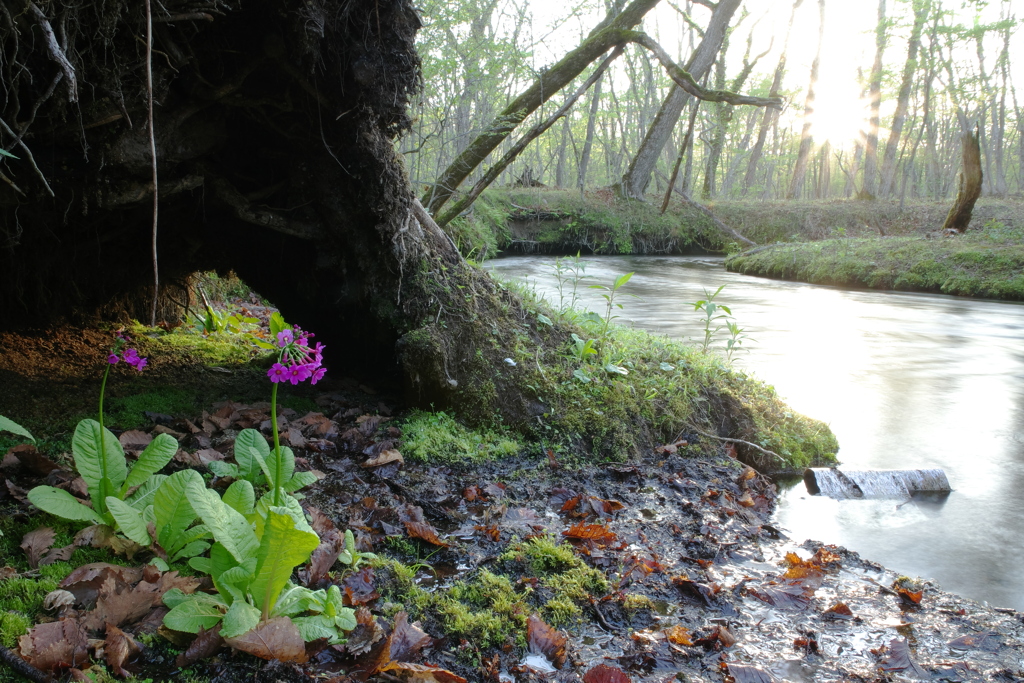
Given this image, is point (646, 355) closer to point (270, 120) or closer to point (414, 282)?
point (414, 282)

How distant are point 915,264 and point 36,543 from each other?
59.7ft

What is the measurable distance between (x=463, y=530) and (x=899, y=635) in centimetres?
209

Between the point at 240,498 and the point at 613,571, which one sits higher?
the point at 240,498

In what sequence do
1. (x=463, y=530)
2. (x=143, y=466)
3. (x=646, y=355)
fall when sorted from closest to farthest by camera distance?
1. (x=143, y=466)
2. (x=463, y=530)
3. (x=646, y=355)

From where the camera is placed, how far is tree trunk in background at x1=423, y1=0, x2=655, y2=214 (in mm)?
5660

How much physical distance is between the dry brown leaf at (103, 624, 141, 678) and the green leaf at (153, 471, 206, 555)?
1.32 ft

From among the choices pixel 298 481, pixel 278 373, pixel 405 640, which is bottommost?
pixel 405 640

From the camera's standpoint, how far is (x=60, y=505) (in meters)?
2.24

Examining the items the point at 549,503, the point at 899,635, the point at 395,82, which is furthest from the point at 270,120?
the point at 899,635

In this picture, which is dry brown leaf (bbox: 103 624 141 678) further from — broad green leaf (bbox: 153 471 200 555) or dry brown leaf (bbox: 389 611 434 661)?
dry brown leaf (bbox: 389 611 434 661)

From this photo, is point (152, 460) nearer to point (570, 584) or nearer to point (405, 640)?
point (405, 640)

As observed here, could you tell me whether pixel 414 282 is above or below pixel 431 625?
above

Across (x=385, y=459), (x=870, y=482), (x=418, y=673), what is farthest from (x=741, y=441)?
(x=418, y=673)

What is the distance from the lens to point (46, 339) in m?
4.51
